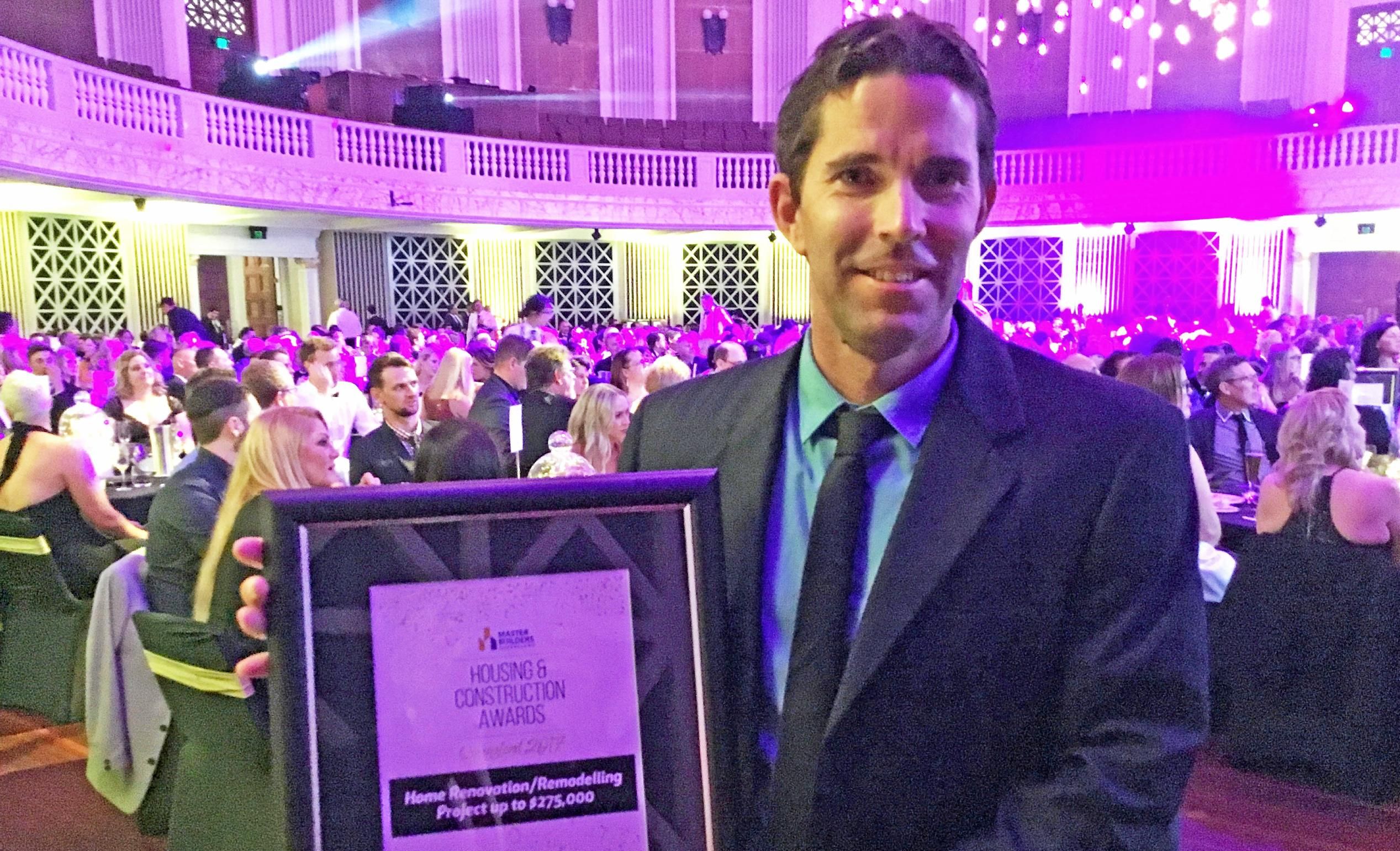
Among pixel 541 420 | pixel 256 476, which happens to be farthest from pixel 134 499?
pixel 256 476

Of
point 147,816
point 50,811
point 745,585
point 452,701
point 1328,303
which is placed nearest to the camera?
point 452,701

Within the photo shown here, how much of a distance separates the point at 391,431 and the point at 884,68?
3.77m

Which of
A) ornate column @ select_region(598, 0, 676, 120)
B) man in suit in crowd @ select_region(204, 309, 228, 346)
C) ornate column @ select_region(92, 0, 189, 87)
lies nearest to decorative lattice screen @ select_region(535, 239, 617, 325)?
ornate column @ select_region(598, 0, 676, 120)

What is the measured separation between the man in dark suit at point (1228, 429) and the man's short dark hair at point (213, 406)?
4043 mm

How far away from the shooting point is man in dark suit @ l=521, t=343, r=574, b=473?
4840 millimetres

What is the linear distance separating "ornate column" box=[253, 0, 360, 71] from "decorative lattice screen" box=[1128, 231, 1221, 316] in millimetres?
13148

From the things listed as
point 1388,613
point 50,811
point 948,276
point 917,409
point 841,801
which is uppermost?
point 948,276

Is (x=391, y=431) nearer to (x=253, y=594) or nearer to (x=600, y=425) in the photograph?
(x=600, y=425)

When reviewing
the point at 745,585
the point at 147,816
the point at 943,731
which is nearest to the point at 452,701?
the point at 745,585

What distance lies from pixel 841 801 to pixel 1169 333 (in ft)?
33.2

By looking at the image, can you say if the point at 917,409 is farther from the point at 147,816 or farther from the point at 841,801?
the point at 147,816

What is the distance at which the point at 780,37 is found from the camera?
1820cm

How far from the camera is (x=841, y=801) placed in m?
0.89

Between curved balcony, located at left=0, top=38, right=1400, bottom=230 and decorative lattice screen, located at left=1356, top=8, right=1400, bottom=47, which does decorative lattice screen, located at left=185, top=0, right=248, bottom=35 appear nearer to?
curved balcony, located at left=0, top=38, right=1400, bottom=230
